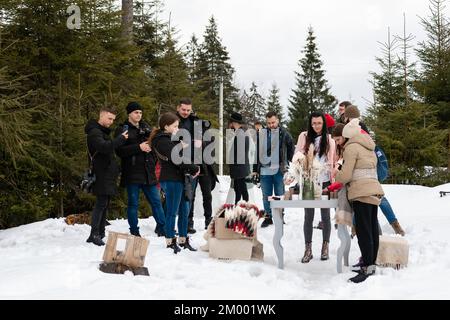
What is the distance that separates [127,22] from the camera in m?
12.6

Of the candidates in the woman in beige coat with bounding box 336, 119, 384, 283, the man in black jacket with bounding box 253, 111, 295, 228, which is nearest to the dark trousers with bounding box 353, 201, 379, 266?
the woman in beige coat with bounding box 336, 119, 384, 283

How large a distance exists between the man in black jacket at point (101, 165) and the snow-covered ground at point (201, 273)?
38 cm

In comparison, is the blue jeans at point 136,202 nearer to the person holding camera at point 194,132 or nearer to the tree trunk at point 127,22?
the person holding camera at point 194,132

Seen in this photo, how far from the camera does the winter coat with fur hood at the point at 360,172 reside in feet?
16.6

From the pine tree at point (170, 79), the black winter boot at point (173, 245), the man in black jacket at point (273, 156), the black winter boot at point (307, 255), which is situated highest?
the pine tree at point (170, 79)

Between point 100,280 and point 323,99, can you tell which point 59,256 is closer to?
point 100,280

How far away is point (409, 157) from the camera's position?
16.2 m

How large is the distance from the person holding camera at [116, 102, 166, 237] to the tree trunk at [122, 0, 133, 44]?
16.4 ft

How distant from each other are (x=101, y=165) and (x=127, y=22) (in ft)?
23.6

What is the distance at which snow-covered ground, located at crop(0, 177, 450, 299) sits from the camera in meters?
4.31

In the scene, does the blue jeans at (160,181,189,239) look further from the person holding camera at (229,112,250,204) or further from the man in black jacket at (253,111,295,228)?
the person holding camera at (229,112,250,204)

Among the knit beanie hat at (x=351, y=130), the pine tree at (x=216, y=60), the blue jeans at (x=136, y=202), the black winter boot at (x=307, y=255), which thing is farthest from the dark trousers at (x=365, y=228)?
the pine tree at (x=216, y=60)

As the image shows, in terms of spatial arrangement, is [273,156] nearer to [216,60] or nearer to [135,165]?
[135,165]
